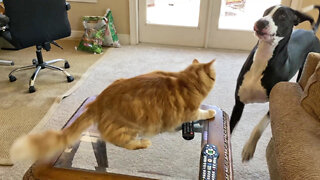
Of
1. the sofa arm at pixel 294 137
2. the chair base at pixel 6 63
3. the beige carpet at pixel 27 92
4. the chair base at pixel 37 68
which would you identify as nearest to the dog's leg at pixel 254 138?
the sofa arm at pixel 294 137

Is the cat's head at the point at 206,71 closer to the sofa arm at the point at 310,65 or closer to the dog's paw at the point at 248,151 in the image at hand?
the sofa arm at the point at 310,65

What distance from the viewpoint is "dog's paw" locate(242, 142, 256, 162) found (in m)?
1.55

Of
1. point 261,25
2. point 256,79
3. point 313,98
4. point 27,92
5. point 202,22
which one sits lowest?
point 27,92

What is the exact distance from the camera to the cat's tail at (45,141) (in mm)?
797

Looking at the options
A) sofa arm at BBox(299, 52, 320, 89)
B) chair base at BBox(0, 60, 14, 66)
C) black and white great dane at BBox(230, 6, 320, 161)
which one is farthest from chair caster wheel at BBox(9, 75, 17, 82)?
sofa arm at BBox(299, 52, 320, 89)

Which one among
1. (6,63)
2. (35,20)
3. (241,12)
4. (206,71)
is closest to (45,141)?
(206,71)

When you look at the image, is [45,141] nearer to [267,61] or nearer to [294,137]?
[294,137]

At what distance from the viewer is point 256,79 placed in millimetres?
1501

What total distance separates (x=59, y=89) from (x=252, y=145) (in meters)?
1.54

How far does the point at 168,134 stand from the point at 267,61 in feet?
2.27

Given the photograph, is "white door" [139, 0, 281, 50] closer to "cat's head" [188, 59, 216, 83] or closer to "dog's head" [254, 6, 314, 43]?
"dog's head" [254, 6, 314, 43]

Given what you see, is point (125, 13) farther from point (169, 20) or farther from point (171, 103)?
point (171, 103)

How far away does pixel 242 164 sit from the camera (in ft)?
5.29

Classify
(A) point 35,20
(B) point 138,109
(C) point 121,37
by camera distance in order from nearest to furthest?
1. (B) point 138,109
2. (A) point 35,20
3. (C) point 121,37
